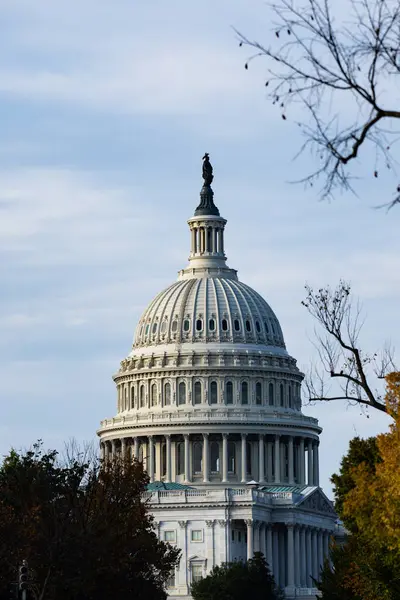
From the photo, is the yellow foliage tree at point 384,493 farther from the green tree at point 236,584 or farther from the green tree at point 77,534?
the green tree at point 236,584

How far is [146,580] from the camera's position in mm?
108312

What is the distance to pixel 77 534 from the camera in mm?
96062

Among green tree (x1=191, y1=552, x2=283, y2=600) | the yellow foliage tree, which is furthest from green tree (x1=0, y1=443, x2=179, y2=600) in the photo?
green tree (x1=191, y1=552, x2=283, y2=600)

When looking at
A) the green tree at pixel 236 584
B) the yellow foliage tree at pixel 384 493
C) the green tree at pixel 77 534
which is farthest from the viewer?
the green tree at pixel 236 584

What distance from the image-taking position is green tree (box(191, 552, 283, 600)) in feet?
613

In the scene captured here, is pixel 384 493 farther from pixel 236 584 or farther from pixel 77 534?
pixel 236 584

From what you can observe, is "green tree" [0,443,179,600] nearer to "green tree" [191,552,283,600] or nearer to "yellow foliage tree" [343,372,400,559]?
"yellow foliage tree" [343,372,400,559]

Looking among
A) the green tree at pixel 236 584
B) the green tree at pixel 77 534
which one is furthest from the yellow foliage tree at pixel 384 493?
the green tree at pixel 236 584

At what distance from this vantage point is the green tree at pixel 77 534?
94750 mm

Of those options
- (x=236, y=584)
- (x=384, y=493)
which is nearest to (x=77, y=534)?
(x=384, y=493)

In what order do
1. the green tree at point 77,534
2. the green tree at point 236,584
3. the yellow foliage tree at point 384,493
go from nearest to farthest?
the yellow foliage tree at point 384,493, the green tree at point 77,534, the green tree at point 236,584

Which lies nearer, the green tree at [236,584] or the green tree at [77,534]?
the green tree at [77,534]

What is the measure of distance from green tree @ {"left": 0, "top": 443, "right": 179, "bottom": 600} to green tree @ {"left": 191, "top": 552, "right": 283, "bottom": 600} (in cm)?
6983

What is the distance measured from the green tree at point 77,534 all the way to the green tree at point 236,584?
6983 centimetres
